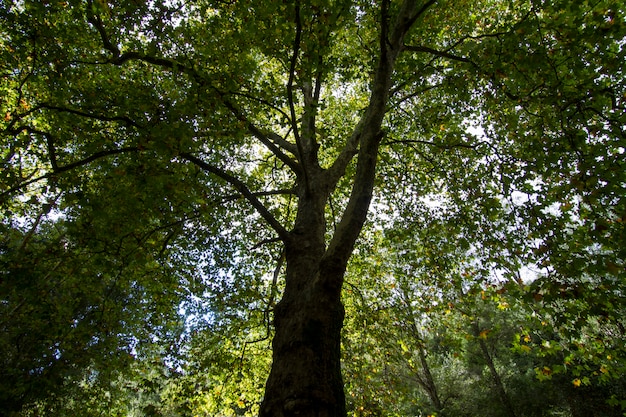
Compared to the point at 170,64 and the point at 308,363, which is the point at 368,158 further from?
the point at 170,64

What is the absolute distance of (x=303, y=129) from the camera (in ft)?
19.9

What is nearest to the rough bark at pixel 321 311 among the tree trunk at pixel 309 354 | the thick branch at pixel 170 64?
the tree trunk at pixel 309 354

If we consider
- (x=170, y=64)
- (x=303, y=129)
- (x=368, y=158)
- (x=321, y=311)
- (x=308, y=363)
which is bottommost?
(x=308, y=363)

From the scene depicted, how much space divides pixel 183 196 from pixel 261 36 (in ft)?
10.2

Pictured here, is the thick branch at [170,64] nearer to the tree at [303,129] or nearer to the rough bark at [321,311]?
the tree at [303,129]

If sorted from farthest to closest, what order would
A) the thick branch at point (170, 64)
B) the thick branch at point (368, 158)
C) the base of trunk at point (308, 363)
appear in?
1. the thick branch at point (170, 64)
2. the thick branch at point (368, 158)
3. the base of trunk at point (308, 363)

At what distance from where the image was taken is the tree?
387cm

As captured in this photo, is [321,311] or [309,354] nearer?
[309,354]

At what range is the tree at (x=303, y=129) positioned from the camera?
12.7 feet

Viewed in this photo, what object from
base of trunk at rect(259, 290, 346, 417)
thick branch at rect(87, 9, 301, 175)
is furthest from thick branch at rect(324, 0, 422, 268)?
thick branch at rect(87, 9, 301, 175)

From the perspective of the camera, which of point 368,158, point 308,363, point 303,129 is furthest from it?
point 303,129

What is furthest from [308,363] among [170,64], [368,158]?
[170,64]

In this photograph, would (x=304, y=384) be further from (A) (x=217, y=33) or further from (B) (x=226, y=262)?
(A) (x=217, y=33)

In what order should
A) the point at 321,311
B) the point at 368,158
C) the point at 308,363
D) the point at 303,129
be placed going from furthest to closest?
the point at 303,129, the point at 368,158, the point at 321,311, the point at 308,363
